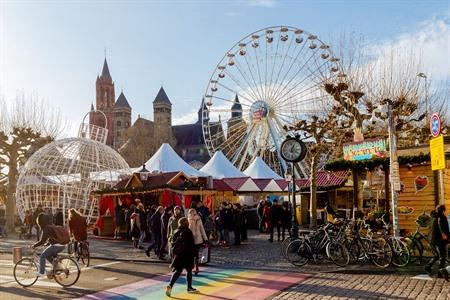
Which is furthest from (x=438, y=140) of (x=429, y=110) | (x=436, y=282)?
(x=429, y=110)

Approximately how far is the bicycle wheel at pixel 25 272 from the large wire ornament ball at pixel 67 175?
14.0 meters

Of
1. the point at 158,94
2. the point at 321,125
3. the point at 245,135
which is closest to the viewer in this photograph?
the point at 321,125

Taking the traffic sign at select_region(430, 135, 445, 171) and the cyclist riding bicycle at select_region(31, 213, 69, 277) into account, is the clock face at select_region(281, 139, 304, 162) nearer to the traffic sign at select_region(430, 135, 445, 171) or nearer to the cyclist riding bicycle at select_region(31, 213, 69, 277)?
the traffic sign at select_region(430, 135, 445, 171)

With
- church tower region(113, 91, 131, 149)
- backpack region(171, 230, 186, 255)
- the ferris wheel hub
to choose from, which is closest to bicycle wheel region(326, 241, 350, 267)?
backpack region(171, 230, 186, 255)

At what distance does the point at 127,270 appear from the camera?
13359 mm

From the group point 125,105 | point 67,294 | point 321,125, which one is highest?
point 125,105

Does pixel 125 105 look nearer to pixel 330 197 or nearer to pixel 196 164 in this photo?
pixel 196 164

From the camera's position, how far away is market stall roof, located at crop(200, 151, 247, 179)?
3416 cm

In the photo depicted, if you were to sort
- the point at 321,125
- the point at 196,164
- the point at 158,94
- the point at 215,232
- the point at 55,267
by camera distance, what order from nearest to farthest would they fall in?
the point at 55,267 < the point at 215,232 < the point at 321,125 < the point at 196,164 < the point at 158,94

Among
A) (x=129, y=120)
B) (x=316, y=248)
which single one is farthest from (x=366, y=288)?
(x=129, y=120)

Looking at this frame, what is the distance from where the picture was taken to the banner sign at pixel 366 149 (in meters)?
14.3

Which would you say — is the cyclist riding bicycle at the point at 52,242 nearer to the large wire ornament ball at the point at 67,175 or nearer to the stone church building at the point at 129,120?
the large wire ornament ball at the point at 67,175

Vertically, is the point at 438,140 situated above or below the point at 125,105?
below

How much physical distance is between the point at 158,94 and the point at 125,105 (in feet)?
29.0
